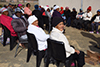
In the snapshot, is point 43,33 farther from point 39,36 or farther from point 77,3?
point 77,3

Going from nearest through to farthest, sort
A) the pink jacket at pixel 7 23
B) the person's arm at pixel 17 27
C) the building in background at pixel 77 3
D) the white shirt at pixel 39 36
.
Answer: the white shirt at pixel 39 36
the person's arm at pixel 17 27
the pink jacket at pixel 7 23
the building in background at pixel 77 3

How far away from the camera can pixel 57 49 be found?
6.84 feet

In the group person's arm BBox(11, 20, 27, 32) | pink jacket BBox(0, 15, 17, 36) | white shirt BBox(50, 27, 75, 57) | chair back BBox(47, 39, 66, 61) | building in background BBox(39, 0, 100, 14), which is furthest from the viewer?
building in background BBox(39, 0, 100, 14)

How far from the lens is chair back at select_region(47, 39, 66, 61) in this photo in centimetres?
202

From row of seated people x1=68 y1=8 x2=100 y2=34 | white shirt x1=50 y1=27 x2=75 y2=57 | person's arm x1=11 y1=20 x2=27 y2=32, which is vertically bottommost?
row of seated people x1=68 y1=8 x2=100 y2=34

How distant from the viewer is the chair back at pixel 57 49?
2.02m

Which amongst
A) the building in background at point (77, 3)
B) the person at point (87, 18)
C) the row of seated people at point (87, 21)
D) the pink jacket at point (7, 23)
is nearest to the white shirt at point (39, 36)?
the pink jacket at point (7, 23)

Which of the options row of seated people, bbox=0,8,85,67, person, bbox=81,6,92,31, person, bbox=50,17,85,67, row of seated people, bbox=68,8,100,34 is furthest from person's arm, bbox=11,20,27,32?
person, bbox=81,6,92,31

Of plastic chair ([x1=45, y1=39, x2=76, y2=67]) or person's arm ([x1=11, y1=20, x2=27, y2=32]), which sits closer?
plastic chair ([x1=45, y1=39, x2=76, y2=67])

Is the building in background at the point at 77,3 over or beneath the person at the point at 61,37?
beneath

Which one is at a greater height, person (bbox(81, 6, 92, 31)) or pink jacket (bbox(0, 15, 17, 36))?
pink jacket (bbox(0, 15, 17, 36))

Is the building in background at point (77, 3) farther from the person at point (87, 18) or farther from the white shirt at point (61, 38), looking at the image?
the white shirt at point (61, 38)

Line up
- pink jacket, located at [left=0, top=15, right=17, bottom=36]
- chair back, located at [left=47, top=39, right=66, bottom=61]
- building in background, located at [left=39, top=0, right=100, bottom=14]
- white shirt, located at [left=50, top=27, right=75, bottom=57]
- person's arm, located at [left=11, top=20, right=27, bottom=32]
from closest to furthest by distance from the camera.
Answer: chair back, located at [left=47, top=39, right=66, bottom=61] < white shirt, located at [left=50, top=27, right=75, bottom=57] < person's arm, located at [left=11, top=20, right=27, bottom=32] < pink jacket, located at [left=0, top=15, right=17, bottom=36] < building in background, located at [left=39, top=0, right=100, bottom=14]

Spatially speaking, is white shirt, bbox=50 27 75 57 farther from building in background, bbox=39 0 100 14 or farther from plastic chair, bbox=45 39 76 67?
building in background, bbox=39 0 100 14
